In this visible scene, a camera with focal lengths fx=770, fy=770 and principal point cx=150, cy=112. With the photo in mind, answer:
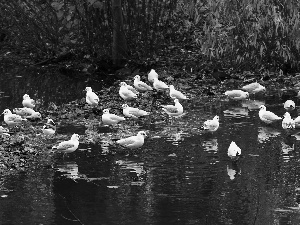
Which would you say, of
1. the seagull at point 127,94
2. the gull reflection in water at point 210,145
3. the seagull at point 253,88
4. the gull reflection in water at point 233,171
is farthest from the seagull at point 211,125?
the seagull at point 253,88

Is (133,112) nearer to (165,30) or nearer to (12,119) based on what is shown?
(12,119)

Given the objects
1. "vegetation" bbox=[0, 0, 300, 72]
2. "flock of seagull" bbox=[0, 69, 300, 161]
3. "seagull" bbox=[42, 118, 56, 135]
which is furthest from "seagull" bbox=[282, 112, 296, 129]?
"vegetation" bbox=[0, 0, 300, 72]

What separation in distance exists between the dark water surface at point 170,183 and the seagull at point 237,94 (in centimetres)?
258

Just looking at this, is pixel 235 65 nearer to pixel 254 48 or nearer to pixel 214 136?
pixel 254 48

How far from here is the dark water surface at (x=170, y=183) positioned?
9617mm

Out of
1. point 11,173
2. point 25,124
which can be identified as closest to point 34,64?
point 25,124

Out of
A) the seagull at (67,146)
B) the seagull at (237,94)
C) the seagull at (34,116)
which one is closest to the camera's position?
the seagull at (67,146)

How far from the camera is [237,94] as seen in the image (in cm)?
1756

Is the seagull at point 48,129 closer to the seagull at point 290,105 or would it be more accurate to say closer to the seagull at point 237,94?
the seagull at point 237,94

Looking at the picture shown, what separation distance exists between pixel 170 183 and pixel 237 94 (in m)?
6.91

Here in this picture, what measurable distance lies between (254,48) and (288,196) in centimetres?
1100

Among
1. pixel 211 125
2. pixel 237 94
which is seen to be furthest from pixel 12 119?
pixel 237 94

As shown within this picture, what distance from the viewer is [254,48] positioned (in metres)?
20.9

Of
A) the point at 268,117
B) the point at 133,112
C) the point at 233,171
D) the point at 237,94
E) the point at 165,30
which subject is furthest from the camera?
the point at 165,30
